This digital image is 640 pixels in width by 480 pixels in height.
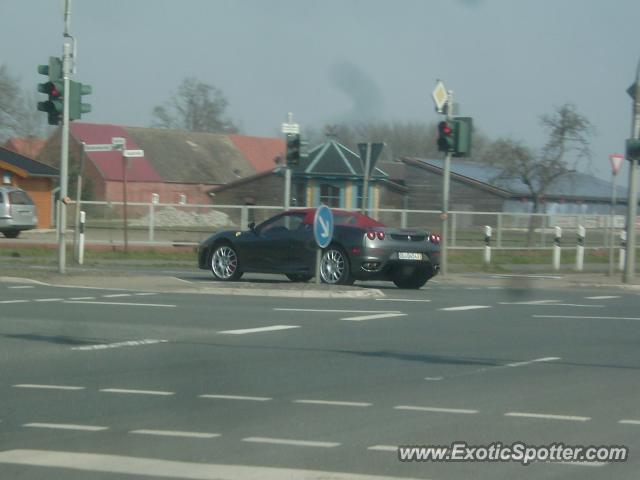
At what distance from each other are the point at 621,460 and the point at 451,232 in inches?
1202

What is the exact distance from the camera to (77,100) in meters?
21.8

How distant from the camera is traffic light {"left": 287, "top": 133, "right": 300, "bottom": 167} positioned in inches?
963

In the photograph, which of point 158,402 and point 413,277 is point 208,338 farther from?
point 413,277

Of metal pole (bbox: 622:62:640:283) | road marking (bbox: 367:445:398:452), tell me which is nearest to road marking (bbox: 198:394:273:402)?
road marking (bbox: 367:445:398:452)

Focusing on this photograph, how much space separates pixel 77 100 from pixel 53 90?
54 centimetres

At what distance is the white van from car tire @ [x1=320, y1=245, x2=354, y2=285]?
22049 mm

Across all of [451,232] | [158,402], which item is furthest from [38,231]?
[158,402]

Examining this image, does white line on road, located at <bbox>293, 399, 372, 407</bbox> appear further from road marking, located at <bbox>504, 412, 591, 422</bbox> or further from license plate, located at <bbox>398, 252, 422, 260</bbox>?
license plate, located at <bbox>398, 252, 422, 260</bbox>

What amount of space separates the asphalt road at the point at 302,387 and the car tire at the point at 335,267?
2.75m

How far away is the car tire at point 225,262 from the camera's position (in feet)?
70.0

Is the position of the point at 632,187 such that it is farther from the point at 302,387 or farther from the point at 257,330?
the point at 302,387

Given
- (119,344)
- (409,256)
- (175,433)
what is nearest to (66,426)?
(175,433)

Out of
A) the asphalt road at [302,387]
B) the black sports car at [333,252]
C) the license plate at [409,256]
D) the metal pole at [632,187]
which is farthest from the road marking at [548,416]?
the metal pole at [632,187]

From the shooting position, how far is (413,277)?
20781 mm
